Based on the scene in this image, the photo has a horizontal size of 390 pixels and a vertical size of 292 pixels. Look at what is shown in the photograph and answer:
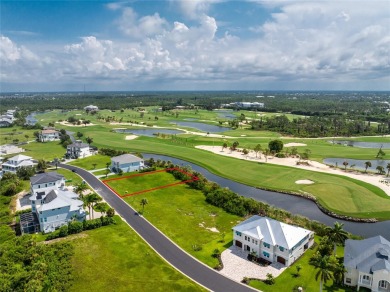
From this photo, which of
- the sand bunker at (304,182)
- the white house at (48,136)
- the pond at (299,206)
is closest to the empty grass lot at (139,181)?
the pond at (299,206)

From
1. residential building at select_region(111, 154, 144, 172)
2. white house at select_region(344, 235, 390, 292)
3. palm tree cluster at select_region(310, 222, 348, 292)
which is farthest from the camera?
residential building at select_region(111, 154, 144, 172)

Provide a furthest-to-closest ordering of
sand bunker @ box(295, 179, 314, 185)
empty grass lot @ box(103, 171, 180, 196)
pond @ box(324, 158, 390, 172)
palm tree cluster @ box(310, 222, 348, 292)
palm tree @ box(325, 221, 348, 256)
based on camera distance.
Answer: pond @ box(324, 158, 390, 172)
sand bunker @ box(295, 179, 314, 185)
empty grass lot @ box(103, 171, 180, 196)
palm tree @ box(325, 221, 348, 256)
palm tree cluster @ box(310, 222, 348, 292)

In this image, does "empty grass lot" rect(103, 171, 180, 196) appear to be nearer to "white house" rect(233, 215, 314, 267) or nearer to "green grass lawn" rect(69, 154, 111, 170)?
"green grass lawn" rect(69, 154, 111, 170)

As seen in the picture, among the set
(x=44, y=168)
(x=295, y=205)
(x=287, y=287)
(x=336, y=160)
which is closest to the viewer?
(x=287, y=287)

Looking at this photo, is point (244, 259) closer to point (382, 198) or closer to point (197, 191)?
point (197, 191)

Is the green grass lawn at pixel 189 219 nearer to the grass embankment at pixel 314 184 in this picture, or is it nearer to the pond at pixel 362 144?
the grass embankment at pixel 314 184

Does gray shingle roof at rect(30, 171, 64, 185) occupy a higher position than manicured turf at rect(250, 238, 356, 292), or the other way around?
gray shingle roof at rect(30, 171, 64, 185)

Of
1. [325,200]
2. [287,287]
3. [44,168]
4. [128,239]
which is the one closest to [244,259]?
[287,287]

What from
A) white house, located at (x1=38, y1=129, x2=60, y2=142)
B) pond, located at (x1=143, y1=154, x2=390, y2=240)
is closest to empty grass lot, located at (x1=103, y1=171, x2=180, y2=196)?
pond, located at (x1=143, y1=154, x2=390, y2=240)
